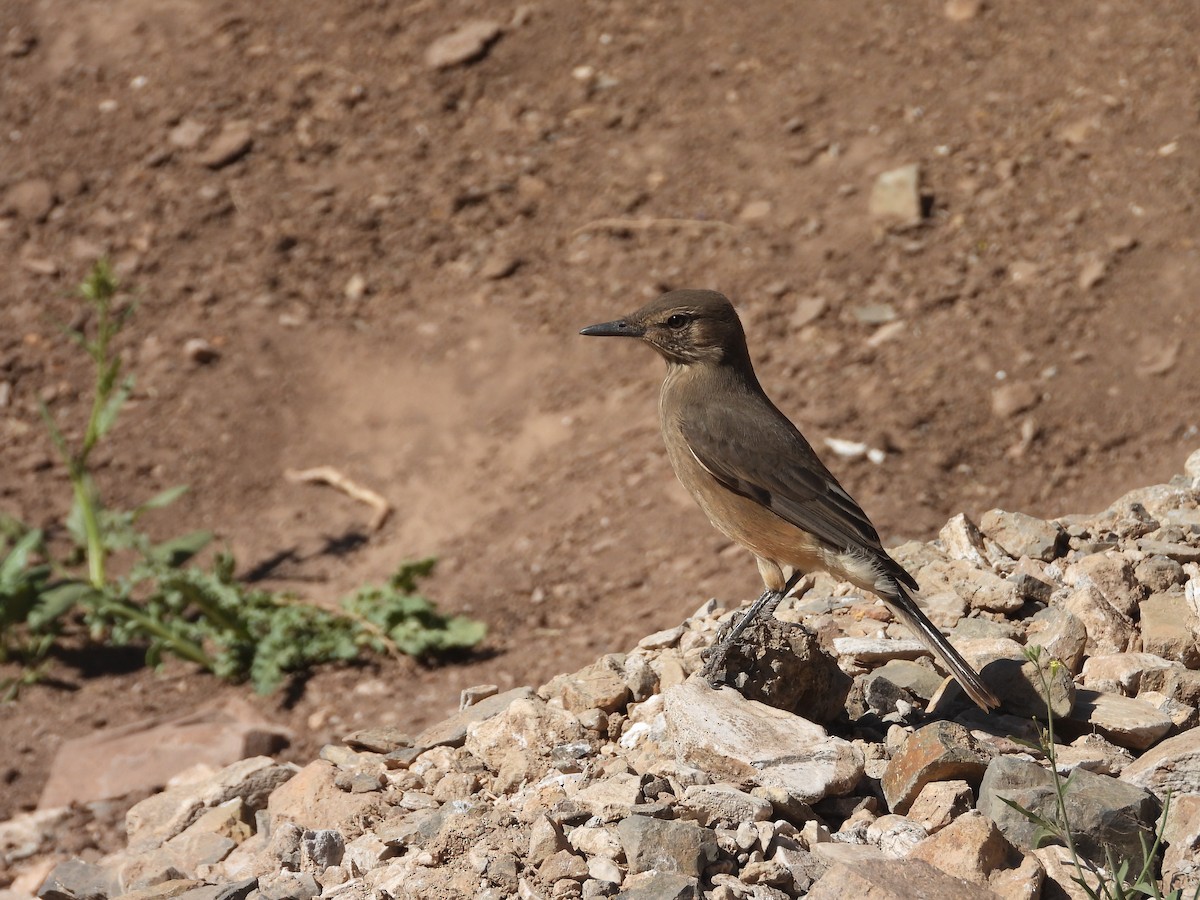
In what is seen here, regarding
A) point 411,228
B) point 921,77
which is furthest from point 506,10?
point 921,77

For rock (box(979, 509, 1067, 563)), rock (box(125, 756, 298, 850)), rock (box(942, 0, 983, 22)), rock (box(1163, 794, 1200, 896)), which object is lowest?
rock (box(942, 0, 983, 22))

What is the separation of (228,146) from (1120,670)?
870 cm

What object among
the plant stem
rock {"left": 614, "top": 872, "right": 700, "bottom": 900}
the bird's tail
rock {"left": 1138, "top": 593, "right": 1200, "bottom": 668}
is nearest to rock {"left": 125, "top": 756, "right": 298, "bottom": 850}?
rock {"left": 614, "top": 872, "right": 700, "bottom": 900}

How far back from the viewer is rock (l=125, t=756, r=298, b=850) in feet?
17.3

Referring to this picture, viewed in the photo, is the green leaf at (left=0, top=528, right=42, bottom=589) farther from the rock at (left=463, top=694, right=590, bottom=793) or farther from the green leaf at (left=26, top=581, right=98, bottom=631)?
the rock at (left=463, top=694, right=590, bottom=793)

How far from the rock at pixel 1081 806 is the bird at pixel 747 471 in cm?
54

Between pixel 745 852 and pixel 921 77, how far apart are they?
8138 millimetres

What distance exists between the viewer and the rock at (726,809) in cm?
414

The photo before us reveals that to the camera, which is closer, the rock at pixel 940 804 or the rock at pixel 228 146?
the rock at pixel 940 804

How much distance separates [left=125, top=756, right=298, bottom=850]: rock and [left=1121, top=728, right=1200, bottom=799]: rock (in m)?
3.03

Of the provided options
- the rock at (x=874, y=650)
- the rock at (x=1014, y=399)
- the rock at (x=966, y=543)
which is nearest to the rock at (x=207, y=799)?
the rock at (x=874, y=650)

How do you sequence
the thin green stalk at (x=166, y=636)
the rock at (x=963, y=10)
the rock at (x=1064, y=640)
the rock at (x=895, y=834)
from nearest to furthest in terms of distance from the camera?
the rock at (x=895, y=834)
the rock at (x=1064, y=640)
the thin green stalk at (x=166, y=636)
the rock at (x=963, y=10)

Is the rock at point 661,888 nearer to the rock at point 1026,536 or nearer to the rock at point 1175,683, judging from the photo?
the rock at point 1175,683

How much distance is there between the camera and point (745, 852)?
159 inches
